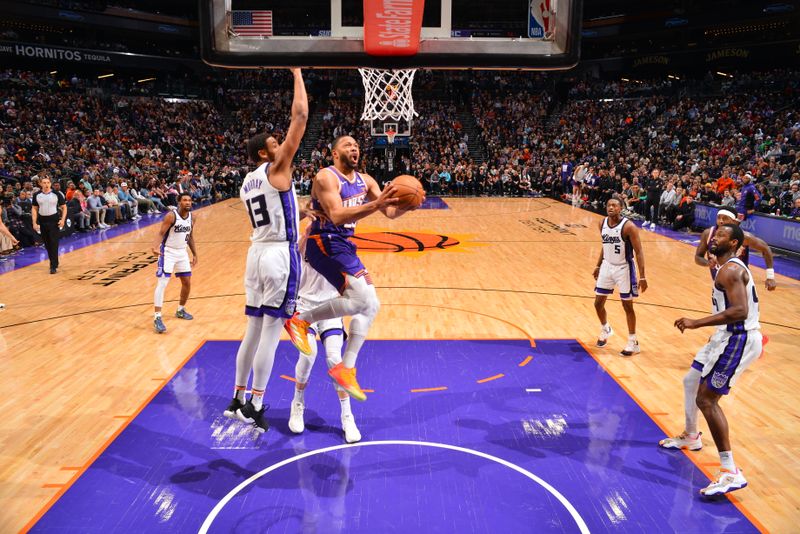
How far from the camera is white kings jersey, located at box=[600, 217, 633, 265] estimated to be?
680 centimetres

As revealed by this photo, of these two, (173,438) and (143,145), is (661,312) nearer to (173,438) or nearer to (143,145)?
(173,438)

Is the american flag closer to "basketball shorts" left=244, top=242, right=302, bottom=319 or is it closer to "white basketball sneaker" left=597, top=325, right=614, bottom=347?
"basketball shorts" left=244, top=242, right=302, bottom=319

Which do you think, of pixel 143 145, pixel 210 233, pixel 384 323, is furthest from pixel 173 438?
pixel 143 145

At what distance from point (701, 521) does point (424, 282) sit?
7.02 meters

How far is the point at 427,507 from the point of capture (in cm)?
386

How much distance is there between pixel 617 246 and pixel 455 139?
24562 millimetres

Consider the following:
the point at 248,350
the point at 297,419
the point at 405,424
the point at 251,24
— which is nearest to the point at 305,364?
the point at 297,419

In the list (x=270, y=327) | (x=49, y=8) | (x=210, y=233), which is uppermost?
(x=49, y=8)

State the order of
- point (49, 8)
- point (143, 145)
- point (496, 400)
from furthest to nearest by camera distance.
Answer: point (49, 8)
point (143, 145)
point (496, 400)

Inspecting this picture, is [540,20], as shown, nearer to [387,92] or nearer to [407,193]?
[387,92]

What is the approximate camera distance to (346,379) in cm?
451

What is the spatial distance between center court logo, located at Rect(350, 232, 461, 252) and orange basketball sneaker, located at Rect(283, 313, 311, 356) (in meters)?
8.56

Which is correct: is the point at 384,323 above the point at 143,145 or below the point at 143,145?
below

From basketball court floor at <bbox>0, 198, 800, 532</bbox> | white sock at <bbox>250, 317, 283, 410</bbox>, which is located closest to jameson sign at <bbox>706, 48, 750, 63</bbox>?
basketball court floor at <bbox>0, 198, 800, 532</bbox>
